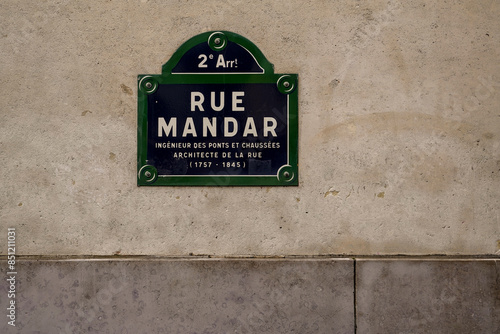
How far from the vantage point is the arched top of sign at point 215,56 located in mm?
2727

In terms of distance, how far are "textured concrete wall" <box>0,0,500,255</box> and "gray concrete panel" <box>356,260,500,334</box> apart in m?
0.12

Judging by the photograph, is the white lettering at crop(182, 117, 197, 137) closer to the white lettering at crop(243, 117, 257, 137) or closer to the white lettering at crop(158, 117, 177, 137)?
the white lettering at crop(158, 117, 177, 137)

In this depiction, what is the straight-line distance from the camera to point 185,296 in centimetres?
262

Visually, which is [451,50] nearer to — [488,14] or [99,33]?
[488,14]

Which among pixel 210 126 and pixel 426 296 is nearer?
pixel 426 296

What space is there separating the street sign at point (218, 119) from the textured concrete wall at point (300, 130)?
0.08 meters

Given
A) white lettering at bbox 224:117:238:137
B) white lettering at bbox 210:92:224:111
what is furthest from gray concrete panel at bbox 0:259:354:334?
white lettering at bbox 210:92:224:111

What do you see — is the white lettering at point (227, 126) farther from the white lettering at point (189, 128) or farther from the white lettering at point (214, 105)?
the white lettering at point (189, 128)

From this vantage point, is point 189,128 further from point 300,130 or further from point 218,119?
point 300,130

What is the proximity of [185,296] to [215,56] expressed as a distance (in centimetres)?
163

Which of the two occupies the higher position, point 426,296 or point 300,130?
point 300,130

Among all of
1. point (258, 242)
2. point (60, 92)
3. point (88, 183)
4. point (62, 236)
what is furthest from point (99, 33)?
point (258, 242)

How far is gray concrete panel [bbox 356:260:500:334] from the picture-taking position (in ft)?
8.48

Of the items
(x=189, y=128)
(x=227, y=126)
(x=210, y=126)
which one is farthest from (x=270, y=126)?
(x=189, y=128)
